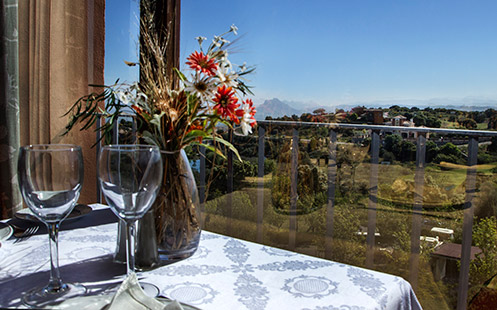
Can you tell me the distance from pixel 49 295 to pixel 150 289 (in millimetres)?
133

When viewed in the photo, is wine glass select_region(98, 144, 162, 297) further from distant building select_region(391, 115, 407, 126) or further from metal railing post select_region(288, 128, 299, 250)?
distant building select_region(391, 115, 407, 126)

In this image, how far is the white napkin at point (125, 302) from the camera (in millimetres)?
445

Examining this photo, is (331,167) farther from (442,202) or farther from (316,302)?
(316,302)

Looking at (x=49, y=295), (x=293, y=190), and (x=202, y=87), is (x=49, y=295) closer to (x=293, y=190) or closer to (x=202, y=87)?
(x=202, y=87)

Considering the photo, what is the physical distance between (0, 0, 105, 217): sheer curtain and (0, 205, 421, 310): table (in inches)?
57.5

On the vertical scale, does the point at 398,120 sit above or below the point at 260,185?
above

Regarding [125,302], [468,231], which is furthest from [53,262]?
[468,231]

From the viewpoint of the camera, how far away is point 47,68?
6.95 feet

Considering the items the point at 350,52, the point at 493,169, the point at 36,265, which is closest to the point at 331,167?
the point at 493,169

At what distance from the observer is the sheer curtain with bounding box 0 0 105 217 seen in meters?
1.94

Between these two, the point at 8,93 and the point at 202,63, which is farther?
the point at 8,93

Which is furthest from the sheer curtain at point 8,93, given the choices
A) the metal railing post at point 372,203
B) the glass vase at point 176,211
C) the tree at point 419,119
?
the tree at point 419,119

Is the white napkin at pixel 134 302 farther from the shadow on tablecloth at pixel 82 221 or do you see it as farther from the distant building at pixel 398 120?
the distant building at pixel 398 120

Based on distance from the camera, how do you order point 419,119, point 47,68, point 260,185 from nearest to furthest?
point 47,68, point 260,185, point 419,119
